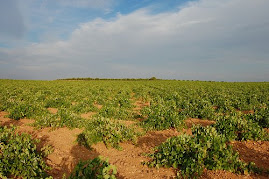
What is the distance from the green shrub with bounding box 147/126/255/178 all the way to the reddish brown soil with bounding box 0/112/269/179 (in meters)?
0.27

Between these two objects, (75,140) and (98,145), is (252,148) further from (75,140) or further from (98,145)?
(75,140)

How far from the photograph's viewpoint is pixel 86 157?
24.2 feet

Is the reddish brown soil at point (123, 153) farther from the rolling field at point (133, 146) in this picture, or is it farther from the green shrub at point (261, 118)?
the green shrub at point (261, 118)

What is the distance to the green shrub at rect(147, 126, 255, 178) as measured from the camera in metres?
5.75

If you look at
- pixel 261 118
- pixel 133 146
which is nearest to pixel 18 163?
pixel 133 146

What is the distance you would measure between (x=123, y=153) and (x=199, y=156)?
347cm

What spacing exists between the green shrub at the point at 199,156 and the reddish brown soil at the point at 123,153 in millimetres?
265

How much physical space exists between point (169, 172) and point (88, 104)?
1210 centimetres

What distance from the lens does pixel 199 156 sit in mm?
5656

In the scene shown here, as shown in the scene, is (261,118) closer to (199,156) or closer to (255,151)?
(255,151)

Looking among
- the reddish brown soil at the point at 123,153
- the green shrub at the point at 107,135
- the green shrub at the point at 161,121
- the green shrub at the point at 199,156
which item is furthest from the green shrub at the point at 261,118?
the green shrub at the point at 107,135

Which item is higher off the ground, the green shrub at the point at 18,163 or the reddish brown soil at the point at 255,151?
the green shrub at the point at 18,163

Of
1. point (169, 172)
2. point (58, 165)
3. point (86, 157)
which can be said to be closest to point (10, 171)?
point (58, 165)

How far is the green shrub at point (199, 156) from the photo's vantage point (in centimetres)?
575
